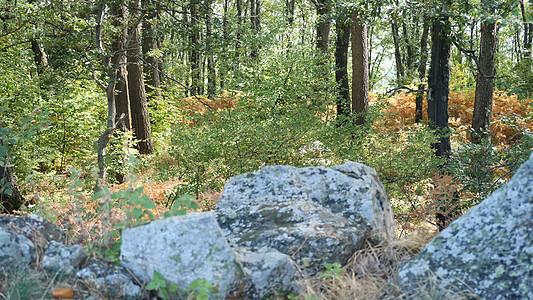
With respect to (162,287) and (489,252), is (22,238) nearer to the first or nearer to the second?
(162,287)

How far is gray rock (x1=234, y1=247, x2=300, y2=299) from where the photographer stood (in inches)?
80.9

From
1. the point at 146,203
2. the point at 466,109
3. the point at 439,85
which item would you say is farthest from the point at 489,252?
the point at 466,109

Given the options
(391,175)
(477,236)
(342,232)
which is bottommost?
(391,175)

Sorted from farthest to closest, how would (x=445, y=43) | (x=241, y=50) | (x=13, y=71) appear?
(x=13, y=71), (x=241, y=50), (x=445, y=43)

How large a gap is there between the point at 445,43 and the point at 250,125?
11.6 feet

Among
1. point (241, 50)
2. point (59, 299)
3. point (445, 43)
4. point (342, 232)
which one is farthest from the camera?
point (241, 50)

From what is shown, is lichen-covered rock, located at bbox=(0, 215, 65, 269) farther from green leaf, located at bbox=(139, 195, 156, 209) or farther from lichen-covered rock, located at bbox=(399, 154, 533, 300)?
lichen-covered rock, located at bbox=(399, 154, 533, 300)

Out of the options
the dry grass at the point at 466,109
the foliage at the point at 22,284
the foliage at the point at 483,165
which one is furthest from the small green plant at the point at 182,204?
the dry grass at the point at 466,109

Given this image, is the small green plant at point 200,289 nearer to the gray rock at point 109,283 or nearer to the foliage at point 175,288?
the foliage at point 175,288

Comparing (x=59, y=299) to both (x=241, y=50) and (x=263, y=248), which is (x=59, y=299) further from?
(x=241, y=50)

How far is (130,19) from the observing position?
339 inches

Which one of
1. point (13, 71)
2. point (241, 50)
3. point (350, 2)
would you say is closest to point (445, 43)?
point (350, 2)

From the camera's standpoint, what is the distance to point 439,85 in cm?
679

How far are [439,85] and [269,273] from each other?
228 inches
